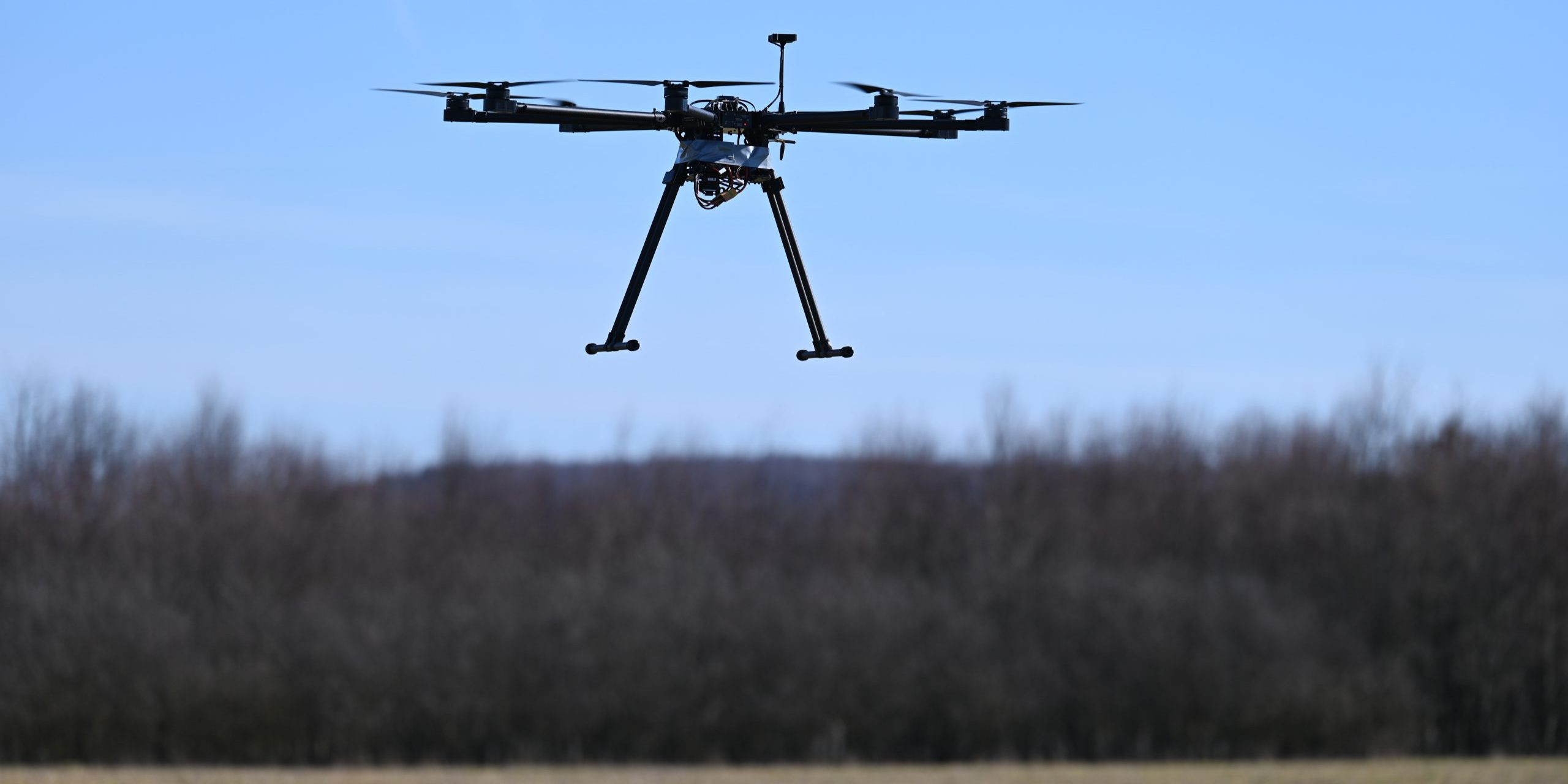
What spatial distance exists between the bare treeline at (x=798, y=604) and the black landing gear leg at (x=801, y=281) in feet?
126

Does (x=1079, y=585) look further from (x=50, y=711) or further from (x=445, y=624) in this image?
(x=50, y=711)

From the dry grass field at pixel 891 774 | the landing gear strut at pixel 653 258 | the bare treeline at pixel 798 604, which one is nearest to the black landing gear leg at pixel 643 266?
the landing gear strut at pixel 653 258

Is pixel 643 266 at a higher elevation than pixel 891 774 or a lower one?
higher

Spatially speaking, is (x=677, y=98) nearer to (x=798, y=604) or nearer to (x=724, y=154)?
(x=724, y=154)

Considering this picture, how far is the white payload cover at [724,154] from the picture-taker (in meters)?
9.27

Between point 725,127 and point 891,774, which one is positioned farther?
point 891,774

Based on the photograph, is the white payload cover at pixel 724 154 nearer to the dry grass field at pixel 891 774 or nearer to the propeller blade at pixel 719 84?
the propeller blade at pixel 719 84

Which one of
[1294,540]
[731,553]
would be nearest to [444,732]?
[731,553]

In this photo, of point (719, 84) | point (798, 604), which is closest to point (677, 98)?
point (719, 84)

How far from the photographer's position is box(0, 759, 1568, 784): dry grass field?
112ft

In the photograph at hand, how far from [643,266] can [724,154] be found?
27.3 inches

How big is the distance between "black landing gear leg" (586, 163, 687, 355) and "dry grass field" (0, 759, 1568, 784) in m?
25.6

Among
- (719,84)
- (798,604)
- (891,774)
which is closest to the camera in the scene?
(719,84)

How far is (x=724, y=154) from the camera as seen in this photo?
30.4 ft
